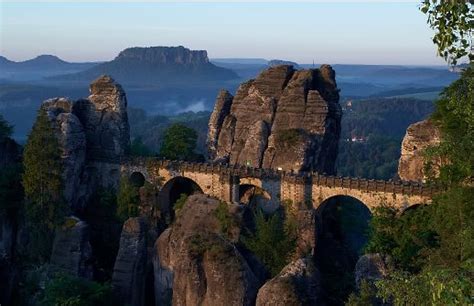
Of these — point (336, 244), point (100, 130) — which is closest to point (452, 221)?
point (336, 244)

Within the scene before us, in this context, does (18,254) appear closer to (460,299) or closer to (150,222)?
(150,222)

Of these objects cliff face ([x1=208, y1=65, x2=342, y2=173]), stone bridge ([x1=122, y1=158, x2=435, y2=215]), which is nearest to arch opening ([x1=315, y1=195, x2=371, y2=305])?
stone bridge ([x1=122, y1=158, x2=435, y2=215])

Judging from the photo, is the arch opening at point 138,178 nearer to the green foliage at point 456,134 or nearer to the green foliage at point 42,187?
the green foliage at point 42,187

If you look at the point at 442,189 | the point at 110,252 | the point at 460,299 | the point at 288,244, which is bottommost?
the point at 110,252

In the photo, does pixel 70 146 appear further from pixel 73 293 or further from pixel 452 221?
pixel 452 221

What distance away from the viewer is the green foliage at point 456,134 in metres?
16.7

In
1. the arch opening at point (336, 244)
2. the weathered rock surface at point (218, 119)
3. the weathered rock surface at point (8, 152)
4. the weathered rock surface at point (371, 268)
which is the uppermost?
the weathered rock surface at point (218, 119)

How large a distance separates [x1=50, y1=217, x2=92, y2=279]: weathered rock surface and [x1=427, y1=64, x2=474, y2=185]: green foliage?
799 inches

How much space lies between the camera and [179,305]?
22109 mm

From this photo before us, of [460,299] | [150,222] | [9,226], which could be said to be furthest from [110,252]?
[460,299]

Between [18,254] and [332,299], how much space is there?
2454cm

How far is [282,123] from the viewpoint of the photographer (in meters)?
48.4

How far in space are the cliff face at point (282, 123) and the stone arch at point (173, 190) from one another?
3.54 m

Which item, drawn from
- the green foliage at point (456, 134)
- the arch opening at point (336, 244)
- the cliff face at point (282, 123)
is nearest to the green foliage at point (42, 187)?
the cliff face at point (282, 123)
